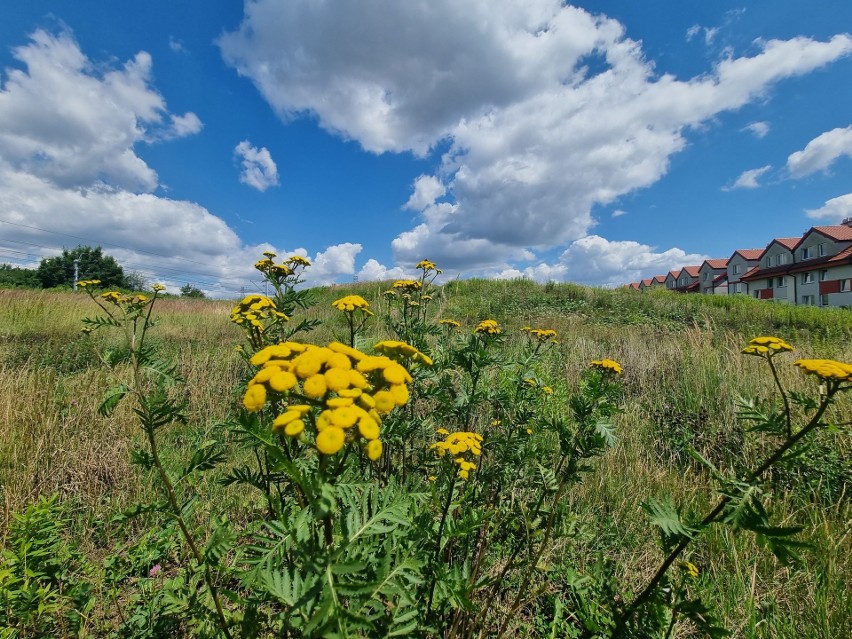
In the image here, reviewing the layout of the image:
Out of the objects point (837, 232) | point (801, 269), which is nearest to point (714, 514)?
point (801, 269)

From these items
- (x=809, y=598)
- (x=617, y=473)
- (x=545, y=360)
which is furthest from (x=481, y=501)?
(x=545, y=360)

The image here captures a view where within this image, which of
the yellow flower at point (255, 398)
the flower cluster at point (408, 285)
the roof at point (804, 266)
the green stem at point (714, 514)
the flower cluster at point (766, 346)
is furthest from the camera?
the roof at point (804, 266)

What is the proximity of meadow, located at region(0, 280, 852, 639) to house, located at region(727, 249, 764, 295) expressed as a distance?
45.6 metres

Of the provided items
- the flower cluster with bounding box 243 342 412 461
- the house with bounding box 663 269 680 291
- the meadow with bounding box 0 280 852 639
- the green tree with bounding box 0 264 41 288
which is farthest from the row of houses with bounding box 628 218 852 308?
the green tree with bounding box 0 264 41 288

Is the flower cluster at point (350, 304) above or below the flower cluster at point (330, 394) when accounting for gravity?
above

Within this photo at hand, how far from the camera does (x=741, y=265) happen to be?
133ft

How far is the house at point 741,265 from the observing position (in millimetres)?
39500

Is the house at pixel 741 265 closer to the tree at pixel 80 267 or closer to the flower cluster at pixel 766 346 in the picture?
the flower cluster at pixel 766 346

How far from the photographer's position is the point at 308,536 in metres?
0.91

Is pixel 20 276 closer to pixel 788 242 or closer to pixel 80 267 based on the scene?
pixel 80 267

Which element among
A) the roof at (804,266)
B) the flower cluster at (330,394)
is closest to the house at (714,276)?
the roof at (804,266)

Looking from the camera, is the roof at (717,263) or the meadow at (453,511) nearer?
the meadow at (453,511)

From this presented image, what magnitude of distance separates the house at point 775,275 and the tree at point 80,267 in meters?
67.5

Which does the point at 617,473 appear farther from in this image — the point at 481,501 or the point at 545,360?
the point at 545,360
